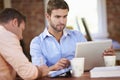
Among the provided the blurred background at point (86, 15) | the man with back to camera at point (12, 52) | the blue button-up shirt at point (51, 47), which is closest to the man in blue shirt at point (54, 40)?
the blue button-up shirt at point (51, 47)

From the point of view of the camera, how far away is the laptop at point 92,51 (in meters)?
2.38

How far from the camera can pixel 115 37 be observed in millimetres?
5766

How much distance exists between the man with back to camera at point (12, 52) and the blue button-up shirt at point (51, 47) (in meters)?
0.58

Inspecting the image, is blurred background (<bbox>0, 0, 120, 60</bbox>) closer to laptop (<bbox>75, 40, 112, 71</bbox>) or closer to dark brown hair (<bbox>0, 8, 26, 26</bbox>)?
laptop (<bbox>75, 40, 112, 71</bbox>)

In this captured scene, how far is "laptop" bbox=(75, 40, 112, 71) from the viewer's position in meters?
2.38

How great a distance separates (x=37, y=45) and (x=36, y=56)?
0.35 ft

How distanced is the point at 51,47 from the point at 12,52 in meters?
0.84

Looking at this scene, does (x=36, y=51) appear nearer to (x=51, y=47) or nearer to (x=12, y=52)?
(x=51, y=47)

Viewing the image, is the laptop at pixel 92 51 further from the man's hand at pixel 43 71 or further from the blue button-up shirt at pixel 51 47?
the blue button-up shirt at pixel 51 47

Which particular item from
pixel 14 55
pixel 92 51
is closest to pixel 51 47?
pixel 92 51

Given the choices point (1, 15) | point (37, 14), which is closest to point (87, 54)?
point (1, 15)

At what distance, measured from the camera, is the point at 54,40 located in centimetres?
288

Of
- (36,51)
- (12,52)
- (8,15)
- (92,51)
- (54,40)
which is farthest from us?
(54,40)

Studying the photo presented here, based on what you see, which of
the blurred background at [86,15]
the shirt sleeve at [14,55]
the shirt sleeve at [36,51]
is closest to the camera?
the shirt sleeve at [14,55]
